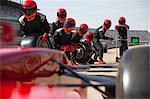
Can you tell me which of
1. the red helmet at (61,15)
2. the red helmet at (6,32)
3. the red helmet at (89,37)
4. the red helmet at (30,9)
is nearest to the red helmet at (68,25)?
the red helmet at (61,15)

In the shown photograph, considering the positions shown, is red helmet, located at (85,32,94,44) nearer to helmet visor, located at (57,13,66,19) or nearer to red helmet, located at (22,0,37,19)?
helmet visor, located at (57,13,66,19)

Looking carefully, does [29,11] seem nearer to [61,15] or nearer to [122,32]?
[61,15]

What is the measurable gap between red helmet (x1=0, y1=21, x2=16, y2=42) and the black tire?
840 centimetres

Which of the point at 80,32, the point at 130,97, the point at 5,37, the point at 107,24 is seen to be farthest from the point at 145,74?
the point at 107,24

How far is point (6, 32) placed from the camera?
1769 mm

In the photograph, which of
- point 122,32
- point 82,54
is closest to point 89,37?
point 82,54

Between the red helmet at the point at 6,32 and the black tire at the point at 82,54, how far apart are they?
27.5ft

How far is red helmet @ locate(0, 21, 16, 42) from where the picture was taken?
176cm

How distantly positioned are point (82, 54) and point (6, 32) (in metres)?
8.56

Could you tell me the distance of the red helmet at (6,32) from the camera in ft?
5.79

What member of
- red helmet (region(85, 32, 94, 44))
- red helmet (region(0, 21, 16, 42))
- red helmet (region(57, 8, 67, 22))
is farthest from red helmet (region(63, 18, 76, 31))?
red helmet (region(0, 21, 16, 42))

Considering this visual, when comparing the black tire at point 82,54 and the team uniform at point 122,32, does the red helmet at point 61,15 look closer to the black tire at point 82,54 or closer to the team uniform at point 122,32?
the black tire at point 82,54

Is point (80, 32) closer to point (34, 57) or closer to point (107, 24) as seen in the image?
point (107, 24)

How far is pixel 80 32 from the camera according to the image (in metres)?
10.9
